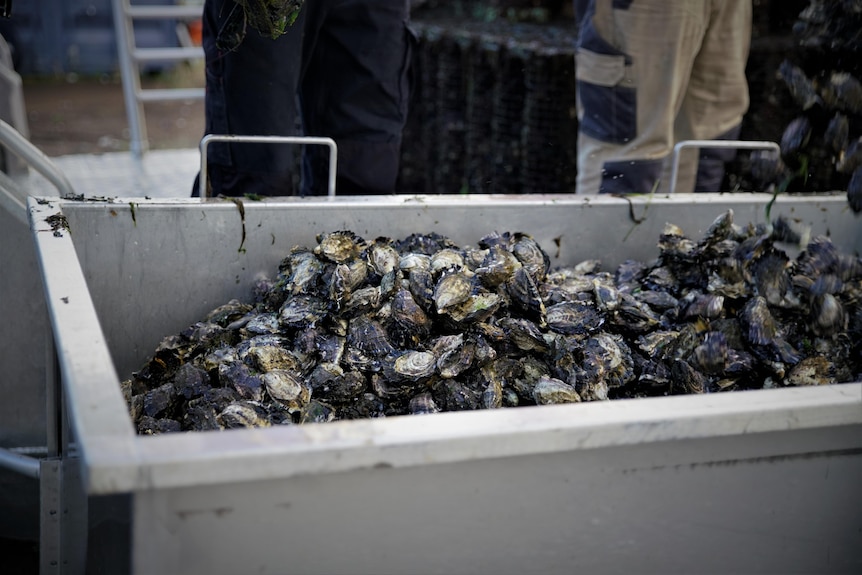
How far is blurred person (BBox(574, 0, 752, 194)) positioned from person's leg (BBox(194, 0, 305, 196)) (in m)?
1.20

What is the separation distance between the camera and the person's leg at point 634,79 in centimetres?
301

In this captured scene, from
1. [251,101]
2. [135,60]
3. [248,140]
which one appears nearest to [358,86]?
[251,101]

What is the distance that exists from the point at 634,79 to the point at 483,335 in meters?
1.71

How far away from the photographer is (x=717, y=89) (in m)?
3.31

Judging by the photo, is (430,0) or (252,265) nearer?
(252,265)

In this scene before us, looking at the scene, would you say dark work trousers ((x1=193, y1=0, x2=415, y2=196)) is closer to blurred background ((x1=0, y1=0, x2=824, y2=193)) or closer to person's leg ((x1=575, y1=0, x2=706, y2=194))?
person's leg ((x1=575, y1=0, x2=706, y2=194))

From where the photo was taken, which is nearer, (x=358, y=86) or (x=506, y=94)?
(x=358, y=86)

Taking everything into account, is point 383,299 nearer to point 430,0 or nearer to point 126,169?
point 126,169

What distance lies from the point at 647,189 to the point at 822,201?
74cm

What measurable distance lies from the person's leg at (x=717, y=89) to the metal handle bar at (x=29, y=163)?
2.46 metres

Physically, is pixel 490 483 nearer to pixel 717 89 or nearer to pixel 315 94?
pixel 315 94

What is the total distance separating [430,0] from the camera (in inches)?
207

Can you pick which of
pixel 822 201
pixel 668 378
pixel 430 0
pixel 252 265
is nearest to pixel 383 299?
pixel 252 265

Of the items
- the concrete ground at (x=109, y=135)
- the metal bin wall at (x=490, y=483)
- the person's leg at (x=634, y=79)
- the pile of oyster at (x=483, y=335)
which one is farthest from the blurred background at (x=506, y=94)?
the metal bin wall at (x=490, y=483)
